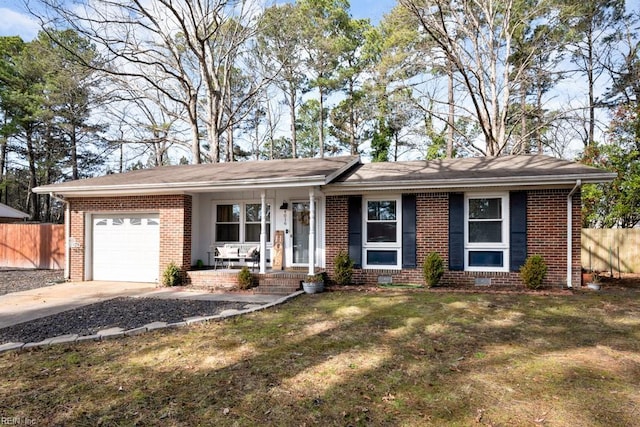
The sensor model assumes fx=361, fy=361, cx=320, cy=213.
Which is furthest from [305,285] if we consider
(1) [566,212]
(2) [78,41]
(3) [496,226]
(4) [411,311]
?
(2) [78,41]

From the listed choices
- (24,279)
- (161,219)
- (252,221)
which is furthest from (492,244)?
(24,279)

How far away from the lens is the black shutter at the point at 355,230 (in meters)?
9.98

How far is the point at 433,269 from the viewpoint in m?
9.10

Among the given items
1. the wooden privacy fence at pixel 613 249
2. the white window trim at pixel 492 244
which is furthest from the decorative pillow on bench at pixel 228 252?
the wooden privacy fence at pixel 613 249

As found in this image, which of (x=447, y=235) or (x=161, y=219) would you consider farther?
(x=161, y=219)

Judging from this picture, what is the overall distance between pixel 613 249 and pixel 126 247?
16105mm

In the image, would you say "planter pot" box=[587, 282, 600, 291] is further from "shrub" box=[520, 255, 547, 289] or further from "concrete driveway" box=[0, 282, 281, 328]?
"concrete driveway" box=[0, 282, 281, 328]

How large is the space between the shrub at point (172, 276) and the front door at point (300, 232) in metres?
3.30

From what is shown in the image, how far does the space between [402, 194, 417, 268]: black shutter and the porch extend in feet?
7.88

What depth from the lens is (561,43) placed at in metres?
17.0

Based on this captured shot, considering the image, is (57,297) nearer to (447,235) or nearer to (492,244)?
(447,235)

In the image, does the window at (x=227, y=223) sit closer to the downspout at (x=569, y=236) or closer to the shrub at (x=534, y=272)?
the shrub at (x=534, y=272)

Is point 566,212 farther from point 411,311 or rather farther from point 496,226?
point 411,311

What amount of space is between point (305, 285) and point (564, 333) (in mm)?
5420
